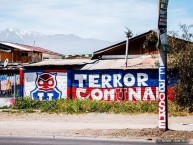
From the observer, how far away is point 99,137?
534 inches

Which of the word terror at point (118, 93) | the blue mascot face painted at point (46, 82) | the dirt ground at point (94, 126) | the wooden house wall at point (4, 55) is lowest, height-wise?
the dirt ground at point (94, 126)

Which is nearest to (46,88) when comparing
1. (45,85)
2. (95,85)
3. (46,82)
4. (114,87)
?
(45,85)

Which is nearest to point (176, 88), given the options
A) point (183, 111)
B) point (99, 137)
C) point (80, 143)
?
point (183, 111)

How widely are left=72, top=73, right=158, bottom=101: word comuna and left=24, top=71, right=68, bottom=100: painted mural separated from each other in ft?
2.60

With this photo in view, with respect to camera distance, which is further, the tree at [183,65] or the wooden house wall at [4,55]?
the wooden house wall at [4,55]

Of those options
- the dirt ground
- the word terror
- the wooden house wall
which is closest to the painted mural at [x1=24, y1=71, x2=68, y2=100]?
the word terror

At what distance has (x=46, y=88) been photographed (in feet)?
80.1

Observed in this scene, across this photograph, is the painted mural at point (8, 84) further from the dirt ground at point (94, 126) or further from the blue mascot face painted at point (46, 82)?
the dirt ground at point (94, 126)

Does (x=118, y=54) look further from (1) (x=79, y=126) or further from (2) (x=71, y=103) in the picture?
(1) (x=79, y=126)

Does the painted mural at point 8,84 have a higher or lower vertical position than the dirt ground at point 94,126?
higher

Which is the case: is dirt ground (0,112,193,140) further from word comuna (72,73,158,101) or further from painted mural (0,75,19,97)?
painted mural (0,75,19,97)

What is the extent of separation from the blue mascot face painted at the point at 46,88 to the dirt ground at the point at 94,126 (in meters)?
3.86

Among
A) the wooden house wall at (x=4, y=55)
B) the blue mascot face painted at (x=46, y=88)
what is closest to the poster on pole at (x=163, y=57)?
the blue mascot face painted at (x=46, y=88)

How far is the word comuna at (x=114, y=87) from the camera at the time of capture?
74.1ft
